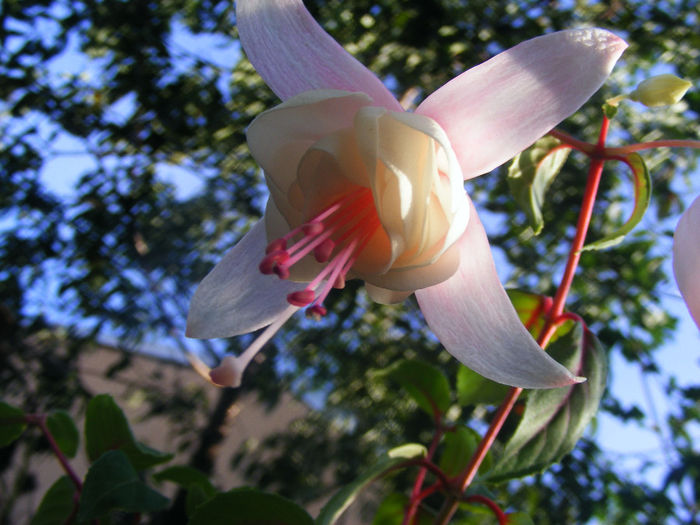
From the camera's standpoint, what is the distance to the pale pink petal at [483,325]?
26 cm

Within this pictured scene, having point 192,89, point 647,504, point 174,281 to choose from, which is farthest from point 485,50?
point 647,504

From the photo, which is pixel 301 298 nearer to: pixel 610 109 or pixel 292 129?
pixel 292 129

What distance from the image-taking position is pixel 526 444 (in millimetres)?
342

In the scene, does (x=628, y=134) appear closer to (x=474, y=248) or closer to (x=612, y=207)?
(x=612, y=207)

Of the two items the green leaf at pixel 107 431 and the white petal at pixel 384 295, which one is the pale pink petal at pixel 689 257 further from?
the green leaf at pixel 107 431

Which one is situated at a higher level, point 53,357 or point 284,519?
point 284,519

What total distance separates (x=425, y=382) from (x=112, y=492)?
267mm

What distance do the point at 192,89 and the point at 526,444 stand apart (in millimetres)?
1340

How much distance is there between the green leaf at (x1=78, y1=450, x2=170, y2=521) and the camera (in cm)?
37

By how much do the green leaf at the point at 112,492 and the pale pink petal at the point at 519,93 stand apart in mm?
289

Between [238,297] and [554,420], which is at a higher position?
[238,297]

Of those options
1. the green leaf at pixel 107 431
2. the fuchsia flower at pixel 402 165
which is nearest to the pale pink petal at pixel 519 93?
the fuchsia flower at pixel 402 165

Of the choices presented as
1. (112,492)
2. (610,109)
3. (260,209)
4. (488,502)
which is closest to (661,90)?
(610,109)

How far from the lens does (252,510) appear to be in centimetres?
36
